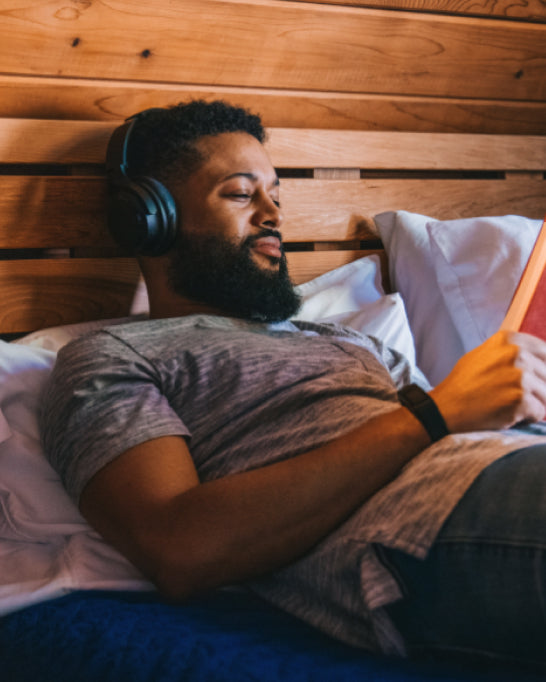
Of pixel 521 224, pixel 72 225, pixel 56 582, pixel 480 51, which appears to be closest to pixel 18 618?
pixel 56 582

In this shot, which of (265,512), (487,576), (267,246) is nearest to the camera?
(487,576)

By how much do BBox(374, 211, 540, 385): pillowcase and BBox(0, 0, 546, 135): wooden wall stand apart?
34 centimetres

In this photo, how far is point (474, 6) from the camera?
1.71 m

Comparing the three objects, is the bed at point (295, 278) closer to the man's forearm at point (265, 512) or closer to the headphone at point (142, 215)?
the man's forearm at point (265, 512)

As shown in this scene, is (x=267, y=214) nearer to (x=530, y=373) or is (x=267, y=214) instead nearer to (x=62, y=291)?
(x=62, y=291)

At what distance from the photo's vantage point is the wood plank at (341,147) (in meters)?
1.37

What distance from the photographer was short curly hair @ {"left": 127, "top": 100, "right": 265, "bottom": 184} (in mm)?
1322

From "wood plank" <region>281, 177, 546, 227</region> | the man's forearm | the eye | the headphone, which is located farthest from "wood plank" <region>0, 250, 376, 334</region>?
the man's forearm

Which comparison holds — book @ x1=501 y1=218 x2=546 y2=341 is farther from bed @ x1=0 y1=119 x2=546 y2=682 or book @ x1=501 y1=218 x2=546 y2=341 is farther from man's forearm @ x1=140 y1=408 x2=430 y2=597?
bed @ x1=0 y1=119 x2=546 y2=682

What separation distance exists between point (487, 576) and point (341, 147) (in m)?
1.21

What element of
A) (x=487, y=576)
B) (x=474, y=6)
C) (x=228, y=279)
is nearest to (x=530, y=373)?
(x=487, y=576)

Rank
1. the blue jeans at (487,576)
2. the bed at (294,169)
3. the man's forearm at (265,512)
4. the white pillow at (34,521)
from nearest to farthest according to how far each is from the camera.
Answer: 1. the blue jeans at (487,576)
2. the man's forearm at (265,512)
3. the white pillow at (34,521)
4. the bed at (294,169)


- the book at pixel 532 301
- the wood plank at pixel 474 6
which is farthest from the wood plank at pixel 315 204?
the book at pixel 532 301

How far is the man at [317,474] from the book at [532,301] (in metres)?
0.03
